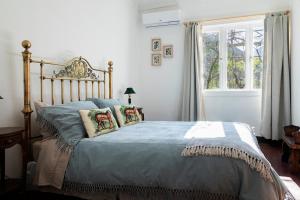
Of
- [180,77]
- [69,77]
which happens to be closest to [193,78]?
[180,77]

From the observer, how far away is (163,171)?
1.73 meters

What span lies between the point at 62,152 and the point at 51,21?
1.56 meters

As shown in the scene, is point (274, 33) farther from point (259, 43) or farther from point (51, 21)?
point (51, 21)

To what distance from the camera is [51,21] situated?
9.06 feet

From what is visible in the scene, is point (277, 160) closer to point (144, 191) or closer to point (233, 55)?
point (233, 55)

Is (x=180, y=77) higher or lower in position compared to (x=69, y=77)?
higher

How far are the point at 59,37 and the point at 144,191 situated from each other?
6.73 ft

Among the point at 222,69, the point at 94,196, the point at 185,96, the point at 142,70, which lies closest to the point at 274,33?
the point at 222,69

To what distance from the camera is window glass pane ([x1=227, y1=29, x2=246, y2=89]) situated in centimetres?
459

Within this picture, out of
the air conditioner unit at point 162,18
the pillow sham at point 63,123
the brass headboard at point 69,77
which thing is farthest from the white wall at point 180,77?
the pillow sham at point 63,123

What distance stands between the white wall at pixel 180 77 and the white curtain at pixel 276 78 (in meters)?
0.23

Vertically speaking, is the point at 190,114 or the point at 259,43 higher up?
the point at 259,43

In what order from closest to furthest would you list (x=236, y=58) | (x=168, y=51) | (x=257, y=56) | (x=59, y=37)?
(x=59, y=37) < (x=257, y=56) < (x=236, y=58) < (x=168, y=51)

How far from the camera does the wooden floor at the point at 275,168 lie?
78.7 inches
